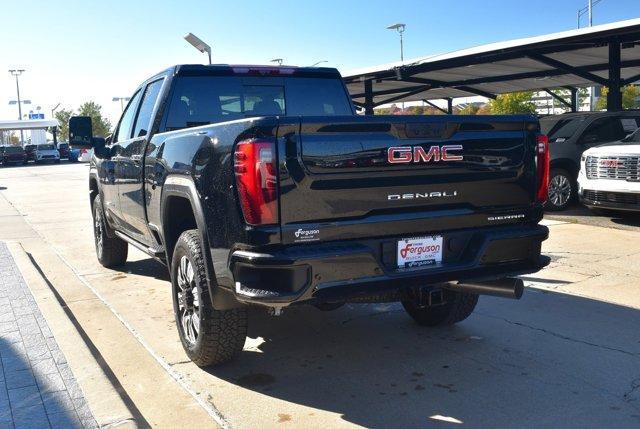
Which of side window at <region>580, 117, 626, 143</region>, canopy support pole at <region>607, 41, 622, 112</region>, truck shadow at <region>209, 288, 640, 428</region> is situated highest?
canopy support pole at <region>607, 41, 622, 112</region>

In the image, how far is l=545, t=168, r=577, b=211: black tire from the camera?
37.0ft

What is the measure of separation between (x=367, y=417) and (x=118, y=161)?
3.75 metres

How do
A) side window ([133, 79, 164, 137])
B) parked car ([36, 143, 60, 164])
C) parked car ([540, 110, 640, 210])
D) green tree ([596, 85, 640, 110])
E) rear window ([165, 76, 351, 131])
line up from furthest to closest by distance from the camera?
parked car ([36, 143, 60, 164]) → green tree ([596, 85, 640, 110]) → parked car ([540, 110, 640, 210]) → side window ([133, 79, 164, 137]) → rear window ([165, 76, 351, 131])

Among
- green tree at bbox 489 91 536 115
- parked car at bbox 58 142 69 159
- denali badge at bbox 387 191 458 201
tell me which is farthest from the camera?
parked car at bbox 58 142 69 159

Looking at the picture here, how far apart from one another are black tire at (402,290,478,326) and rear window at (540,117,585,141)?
756 centimetres

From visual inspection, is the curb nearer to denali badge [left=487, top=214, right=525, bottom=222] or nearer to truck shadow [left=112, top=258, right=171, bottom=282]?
truck shadow [left=112, top=258, right=171, bottom=282]

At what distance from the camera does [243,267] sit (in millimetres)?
3400

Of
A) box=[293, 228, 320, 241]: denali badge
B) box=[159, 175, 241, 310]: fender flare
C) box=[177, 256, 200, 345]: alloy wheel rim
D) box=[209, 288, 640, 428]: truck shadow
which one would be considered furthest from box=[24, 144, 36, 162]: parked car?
box=[293, 228, 320, 241]: denali badge

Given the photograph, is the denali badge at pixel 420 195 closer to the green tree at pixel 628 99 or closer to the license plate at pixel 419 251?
the license plate at pixel 419 251

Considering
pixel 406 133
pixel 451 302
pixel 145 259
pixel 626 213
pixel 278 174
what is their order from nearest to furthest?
1. pixel 278 174
2. pixel 406 133
3. pixel 451 302
4. pixel 145 259
5. pixel 626 213

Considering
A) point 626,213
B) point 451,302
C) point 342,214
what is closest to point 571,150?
point 626,213

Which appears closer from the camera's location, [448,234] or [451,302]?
[448,234]

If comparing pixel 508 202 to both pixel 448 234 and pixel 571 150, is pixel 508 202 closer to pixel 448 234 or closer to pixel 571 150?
pixel 448 234

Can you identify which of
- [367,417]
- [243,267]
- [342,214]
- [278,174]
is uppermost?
[278,174]
